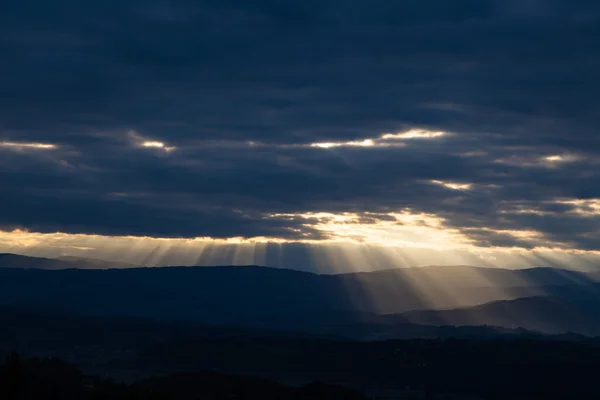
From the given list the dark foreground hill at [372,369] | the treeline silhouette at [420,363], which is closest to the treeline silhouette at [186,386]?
the dark foreground hill at [372,369]

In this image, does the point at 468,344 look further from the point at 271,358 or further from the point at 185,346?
the point at 185,346

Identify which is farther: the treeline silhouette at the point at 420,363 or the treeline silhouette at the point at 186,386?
the treeline silhouette at the point at 420,363

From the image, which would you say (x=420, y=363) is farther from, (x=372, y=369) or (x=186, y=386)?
(x=186, y=386)

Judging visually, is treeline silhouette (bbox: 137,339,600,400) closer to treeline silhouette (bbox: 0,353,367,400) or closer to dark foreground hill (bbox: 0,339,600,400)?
dark foreground hill (bbox: 0,339,600,400)

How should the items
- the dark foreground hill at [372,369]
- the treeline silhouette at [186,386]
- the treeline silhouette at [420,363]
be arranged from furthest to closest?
the treeline silhouette at [420,363] < the dark foreground hill at [372,369] < the treeline silhouette at [186,386]

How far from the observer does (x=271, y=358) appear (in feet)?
587

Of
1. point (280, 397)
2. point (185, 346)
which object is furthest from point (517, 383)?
point (185, 346)

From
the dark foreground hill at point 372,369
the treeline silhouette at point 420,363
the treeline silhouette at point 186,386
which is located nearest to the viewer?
the treeline silhouette at point 186,386

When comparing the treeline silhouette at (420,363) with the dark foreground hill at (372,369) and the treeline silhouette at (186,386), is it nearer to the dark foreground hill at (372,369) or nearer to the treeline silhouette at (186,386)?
the dark foreground hill at (372,369)

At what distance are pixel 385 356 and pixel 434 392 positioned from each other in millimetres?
27580

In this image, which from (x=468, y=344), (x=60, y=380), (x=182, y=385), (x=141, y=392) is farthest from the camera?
(x=468, y=344)

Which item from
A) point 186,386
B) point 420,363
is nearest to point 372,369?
point 420,363

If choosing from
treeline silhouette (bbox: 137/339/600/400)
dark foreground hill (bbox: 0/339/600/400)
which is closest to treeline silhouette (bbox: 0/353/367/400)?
dark foreground hill (bbox: 0/339/600/400)

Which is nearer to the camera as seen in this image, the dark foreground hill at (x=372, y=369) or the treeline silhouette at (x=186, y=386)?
the treeline silhouette at (x=186, y=386)
